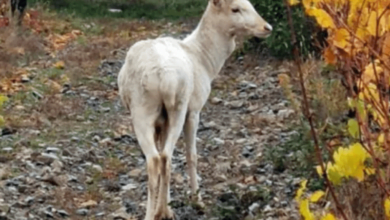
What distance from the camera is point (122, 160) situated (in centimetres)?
942

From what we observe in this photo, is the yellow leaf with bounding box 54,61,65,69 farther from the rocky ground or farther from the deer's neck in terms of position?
the deer's neck

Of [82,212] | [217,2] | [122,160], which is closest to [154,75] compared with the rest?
[82,212]

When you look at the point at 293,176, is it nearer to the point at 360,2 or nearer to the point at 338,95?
the point at 338,95

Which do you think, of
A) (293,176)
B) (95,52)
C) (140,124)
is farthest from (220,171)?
(95,52)

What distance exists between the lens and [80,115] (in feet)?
38.8

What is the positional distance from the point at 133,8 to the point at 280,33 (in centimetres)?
1399

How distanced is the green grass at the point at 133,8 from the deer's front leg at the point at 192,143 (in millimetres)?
17710

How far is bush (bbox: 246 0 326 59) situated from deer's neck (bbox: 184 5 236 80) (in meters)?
5.51

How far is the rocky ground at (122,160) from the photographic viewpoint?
7176 mm

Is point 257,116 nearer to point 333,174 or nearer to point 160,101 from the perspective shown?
point 160,101

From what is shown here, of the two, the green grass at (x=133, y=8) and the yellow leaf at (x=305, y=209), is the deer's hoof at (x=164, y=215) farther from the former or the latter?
the green grass at (x=133, y=8)

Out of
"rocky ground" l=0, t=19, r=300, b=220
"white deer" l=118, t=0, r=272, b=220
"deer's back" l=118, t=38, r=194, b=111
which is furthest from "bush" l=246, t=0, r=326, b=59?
"deer's back" l=118, t=38, r=194, b=111

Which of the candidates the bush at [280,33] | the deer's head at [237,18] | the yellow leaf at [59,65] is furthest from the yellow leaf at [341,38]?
the yellow leaf at [59,65]

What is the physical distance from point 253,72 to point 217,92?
4.51ft
